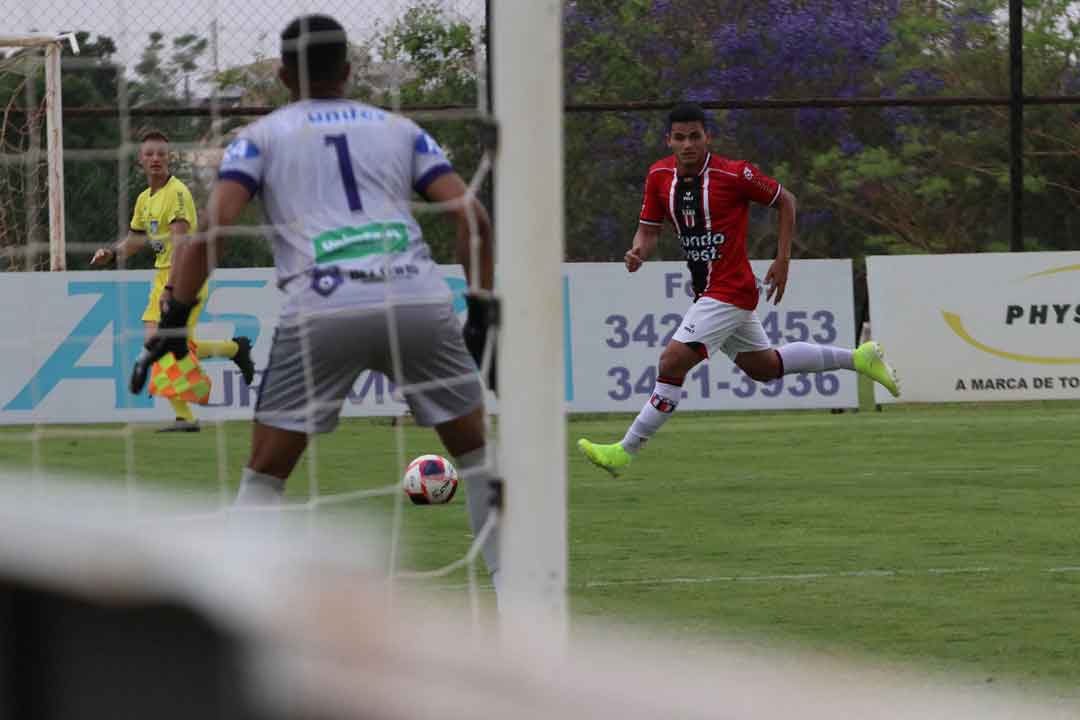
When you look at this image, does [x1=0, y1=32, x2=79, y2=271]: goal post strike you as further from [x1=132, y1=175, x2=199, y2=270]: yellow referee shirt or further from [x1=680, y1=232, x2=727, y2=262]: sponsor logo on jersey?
[x1=680, y1=232, x2=727, y2=262]: sponsor logo on jersey

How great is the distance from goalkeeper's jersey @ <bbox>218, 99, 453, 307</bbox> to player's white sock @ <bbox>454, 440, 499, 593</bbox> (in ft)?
1.49

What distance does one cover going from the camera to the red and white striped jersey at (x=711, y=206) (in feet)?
34.2

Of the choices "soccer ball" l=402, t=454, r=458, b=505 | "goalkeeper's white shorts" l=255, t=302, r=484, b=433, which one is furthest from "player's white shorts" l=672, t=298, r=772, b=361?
"goalkeeper's white shorts" l=255, t=302, r=484, b=433

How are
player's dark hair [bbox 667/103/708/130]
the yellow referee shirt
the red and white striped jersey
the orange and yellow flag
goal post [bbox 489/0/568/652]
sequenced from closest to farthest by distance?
1. goal post [bbox 489/0/568/652]
2. player's dark hair [bbox 667/103/708/130]
3. the red and white striped jersey
4. the yellow referee shirt
5. the orange and yellow flag

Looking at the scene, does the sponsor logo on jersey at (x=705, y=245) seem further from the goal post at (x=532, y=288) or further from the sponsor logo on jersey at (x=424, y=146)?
the goal post at (x=532, y=288)

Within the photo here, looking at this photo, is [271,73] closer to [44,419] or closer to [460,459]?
[44,419]

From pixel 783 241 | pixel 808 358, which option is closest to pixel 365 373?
pixel 808 358

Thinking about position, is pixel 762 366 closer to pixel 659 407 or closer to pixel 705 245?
pixel 705 245

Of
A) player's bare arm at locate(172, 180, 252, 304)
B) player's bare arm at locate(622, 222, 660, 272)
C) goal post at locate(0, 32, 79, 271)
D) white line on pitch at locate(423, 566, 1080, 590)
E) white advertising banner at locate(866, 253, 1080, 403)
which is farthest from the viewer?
white advertising banner at locate(866, 253, 1080, 403)

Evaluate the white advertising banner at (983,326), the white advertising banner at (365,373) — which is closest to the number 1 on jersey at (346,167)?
the white advertising banner at (365,373)

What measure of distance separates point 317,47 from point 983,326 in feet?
37.1

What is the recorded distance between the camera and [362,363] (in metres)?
5.04

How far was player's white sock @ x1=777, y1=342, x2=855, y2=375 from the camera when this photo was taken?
1083 centimetres

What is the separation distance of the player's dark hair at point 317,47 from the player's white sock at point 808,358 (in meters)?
6.05
